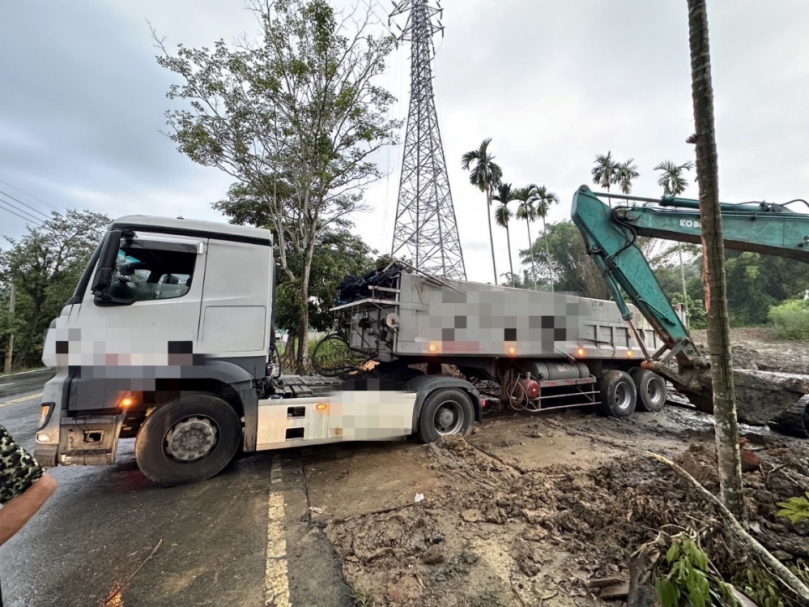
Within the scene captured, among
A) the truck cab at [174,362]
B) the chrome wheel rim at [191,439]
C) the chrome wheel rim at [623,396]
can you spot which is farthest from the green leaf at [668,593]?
the chrome wheel rim at [623,396]

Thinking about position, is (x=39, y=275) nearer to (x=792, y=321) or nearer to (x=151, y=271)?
(x=151, y=271)

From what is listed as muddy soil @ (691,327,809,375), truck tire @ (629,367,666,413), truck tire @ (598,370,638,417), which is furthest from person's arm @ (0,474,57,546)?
muddy soil @ (691,327,809,375)

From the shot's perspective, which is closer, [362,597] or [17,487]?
→ [17,487]

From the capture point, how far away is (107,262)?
3289 millimetres

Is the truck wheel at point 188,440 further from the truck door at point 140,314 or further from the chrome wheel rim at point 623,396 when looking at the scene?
the chrome wheel rim at point 623,396

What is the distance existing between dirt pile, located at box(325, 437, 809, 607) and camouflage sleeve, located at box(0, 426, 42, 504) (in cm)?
191

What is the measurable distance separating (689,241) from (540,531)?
194 inches

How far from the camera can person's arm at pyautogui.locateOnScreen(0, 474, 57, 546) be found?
47.7 inches

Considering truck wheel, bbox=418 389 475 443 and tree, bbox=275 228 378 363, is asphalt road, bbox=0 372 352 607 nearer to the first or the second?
truck wheel, bbox=418 389 475 443

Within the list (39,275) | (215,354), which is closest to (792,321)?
(215,354)

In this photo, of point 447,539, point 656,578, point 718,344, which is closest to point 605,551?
point 656,578

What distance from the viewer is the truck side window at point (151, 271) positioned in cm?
353

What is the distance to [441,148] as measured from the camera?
20.2m

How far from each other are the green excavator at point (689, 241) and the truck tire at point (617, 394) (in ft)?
3.89
